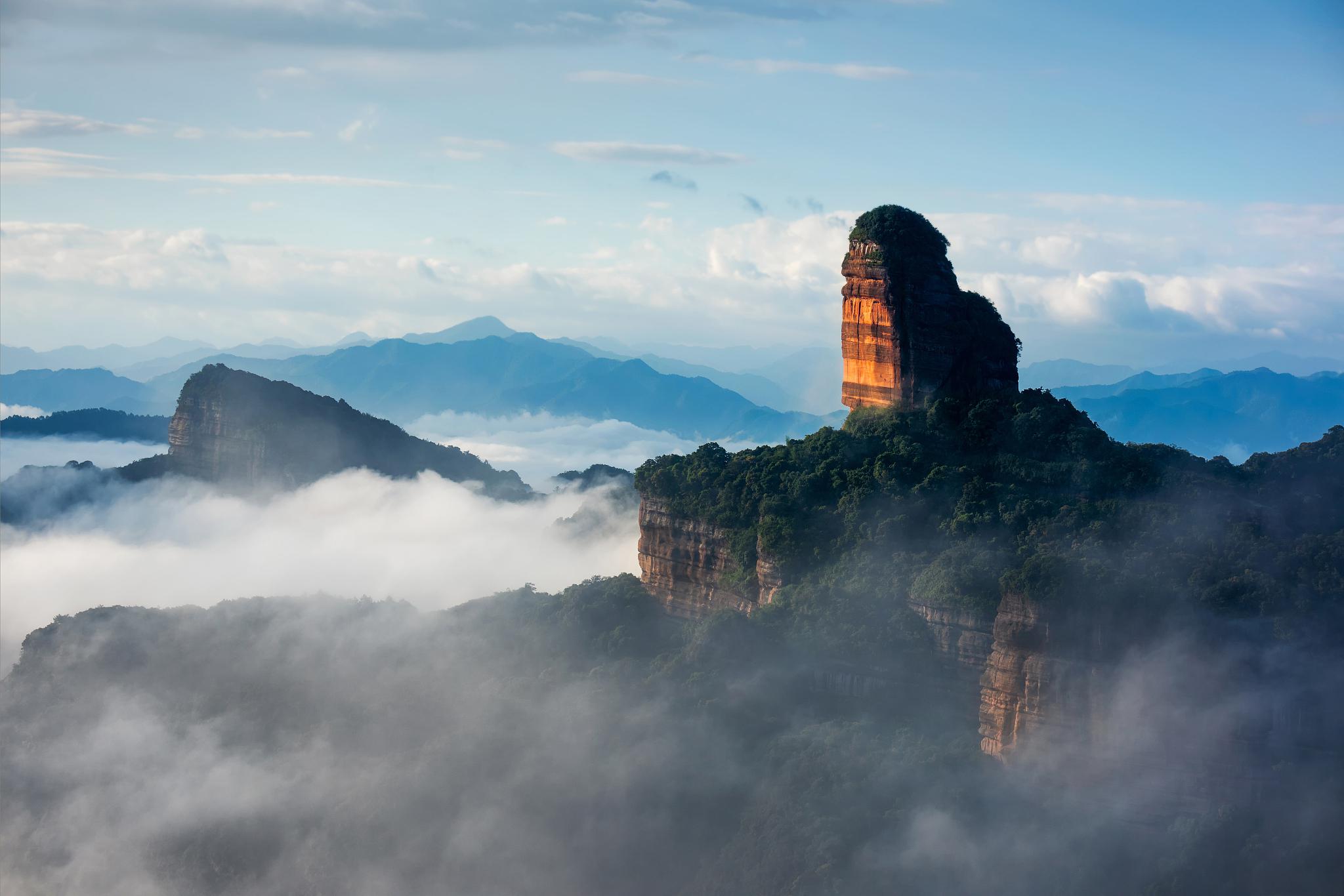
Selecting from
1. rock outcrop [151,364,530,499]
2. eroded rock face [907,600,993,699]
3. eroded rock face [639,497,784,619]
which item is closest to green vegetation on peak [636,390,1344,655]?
A: eroded rock face [907,600,993,699]

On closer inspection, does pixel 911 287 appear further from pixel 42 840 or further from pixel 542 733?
pixel 42 840

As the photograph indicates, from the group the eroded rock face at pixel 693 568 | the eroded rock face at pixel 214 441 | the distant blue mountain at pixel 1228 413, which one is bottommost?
the eroded rock face at pixel 693 568

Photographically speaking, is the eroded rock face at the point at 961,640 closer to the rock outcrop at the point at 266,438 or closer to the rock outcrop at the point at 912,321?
the rock outcrop at the point at 912,321

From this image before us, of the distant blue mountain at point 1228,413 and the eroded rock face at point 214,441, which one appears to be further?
the distant blue mountain at point 1228,413

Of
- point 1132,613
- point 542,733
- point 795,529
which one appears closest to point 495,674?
point 542,733

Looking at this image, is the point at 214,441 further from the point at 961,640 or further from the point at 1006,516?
the point at 961,640

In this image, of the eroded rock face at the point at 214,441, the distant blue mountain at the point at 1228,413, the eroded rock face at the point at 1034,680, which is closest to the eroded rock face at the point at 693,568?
the eroded rock face at the point at 1034,680

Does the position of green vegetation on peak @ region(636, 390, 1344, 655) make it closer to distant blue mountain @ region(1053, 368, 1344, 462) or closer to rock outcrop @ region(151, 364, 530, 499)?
rock outcrop @ region(151, 364, 530, 499)
